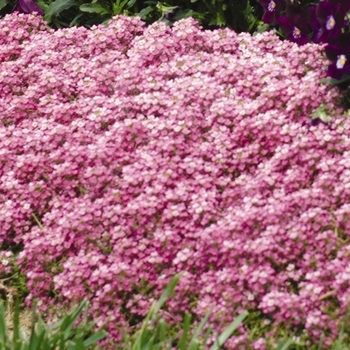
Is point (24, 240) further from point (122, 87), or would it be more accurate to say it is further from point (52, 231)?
point (122, 87)

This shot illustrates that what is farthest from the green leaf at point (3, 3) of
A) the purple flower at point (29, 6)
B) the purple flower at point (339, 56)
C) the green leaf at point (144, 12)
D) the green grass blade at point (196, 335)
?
the green grass blade at point (196, 335)

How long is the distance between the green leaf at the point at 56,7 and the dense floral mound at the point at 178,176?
62 centimetres

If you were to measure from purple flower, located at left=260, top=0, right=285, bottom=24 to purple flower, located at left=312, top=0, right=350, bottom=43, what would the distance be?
0.60m

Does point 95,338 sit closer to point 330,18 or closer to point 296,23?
point 330,18

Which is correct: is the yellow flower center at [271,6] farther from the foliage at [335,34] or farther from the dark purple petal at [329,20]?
the dark purple petal at [329,20]

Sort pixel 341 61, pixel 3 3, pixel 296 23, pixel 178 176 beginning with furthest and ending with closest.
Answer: pixel 3 3 → pixel 296 23 → pixel 341 61 → pixel 178 176

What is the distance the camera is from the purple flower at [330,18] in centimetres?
502

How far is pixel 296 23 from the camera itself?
18.3ft

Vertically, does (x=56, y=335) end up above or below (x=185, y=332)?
above

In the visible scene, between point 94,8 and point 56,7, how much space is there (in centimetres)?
31

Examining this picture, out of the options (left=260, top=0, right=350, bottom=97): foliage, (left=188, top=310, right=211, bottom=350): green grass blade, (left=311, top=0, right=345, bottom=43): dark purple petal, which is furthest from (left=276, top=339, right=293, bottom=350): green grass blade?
(left=311, top=0, right=345, bottom=43): dark purple petal

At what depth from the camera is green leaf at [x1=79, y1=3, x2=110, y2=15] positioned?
6598mm

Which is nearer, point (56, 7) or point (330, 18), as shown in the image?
point (330, 18)

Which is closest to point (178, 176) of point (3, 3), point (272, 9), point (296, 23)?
point (296, 23)
